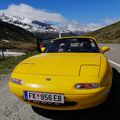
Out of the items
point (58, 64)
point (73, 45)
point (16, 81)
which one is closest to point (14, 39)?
point (73, 45)

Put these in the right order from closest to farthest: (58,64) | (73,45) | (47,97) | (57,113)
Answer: (47,97)
(57,113)
(58,64)
(73,45)

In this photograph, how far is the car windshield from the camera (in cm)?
705

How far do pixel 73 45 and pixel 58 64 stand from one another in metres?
1.77

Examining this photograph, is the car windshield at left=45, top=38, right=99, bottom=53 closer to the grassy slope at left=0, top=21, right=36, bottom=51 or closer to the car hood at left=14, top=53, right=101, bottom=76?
the car hood at left=14, top=53, right=101, bottom=76

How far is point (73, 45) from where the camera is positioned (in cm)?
722

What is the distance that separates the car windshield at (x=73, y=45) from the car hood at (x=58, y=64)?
0.77 meters

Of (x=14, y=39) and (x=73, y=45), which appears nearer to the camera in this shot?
(x=73, y=45)

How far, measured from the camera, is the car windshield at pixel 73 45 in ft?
23.1

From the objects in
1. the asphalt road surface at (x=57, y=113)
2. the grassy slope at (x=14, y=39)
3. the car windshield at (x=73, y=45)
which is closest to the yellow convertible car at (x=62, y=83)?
the asphalt road surface at (x=57, y=113)

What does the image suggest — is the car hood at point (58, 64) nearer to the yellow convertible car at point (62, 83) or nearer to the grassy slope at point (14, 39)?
the yellow convertible car at point (62, 83)

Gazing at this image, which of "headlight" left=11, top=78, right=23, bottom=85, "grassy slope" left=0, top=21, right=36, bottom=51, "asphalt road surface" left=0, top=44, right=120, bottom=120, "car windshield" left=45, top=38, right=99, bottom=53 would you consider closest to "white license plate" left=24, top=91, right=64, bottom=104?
"headlight" left=11, top=78, right=23, bottom=85

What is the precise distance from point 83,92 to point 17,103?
6.12ft

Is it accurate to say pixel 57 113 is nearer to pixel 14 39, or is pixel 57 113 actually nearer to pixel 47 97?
pixel 47 97

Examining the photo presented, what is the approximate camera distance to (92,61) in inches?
225
